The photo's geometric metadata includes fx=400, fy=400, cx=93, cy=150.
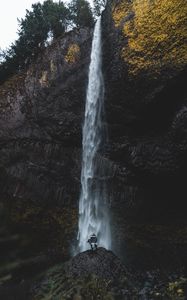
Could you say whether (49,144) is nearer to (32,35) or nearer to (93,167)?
(93,167)

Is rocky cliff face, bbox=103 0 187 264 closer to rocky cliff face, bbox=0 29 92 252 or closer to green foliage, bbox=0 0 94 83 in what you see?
→ rocky cliff face, bbox=0 29 92 252

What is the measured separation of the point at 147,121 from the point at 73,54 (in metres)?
5.17

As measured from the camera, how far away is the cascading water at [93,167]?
52.6 ft

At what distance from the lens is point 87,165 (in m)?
16.8

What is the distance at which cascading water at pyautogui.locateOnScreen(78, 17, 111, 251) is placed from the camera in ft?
52.6

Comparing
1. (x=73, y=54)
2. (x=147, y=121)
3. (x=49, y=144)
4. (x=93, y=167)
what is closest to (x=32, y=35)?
(x=73, y=54)

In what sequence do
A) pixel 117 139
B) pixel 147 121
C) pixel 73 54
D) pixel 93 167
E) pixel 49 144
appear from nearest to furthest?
pixel 147 121
pixel 117 139
pixel 93 167
pixel 73 54
pixel 49 144

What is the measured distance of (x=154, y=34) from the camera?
47.2 ft

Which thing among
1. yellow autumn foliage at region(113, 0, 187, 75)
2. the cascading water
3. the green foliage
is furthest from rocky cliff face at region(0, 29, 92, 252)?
the green foliage

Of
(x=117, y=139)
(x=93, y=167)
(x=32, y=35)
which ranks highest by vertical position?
(x=32, y=35)

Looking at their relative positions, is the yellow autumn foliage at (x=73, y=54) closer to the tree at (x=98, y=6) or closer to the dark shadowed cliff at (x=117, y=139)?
the dark shadowed cliff at (x=117, y=139)

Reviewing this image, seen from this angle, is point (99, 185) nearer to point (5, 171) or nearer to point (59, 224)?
point (59, 224)

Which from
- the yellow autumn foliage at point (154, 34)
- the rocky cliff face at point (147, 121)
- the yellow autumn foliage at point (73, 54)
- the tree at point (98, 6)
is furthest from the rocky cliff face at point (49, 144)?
the tree at point (98, 6)

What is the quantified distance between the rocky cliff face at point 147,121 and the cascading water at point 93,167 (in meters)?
0.47
